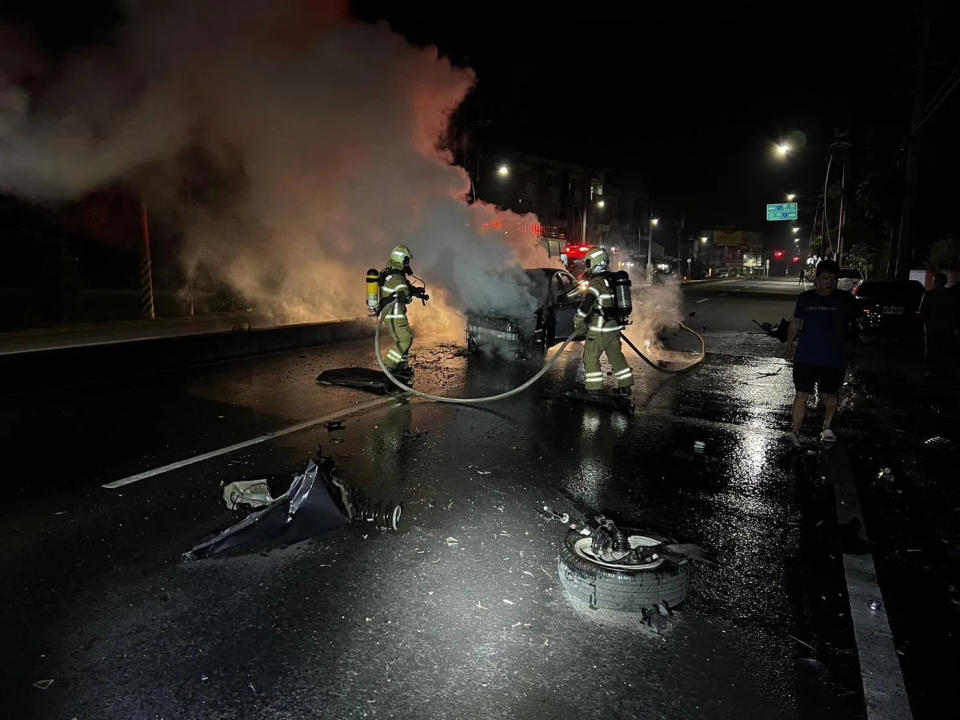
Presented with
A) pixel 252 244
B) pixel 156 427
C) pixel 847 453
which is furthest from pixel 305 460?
pixel 252 244

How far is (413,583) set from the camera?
354cm

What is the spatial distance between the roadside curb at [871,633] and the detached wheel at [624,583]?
0.86 meters

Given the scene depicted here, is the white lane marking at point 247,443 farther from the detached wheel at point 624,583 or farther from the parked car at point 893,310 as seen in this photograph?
the parked car at point 893,310

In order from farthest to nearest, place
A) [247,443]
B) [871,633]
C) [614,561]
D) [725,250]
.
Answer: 1. [725,250]
2. [247,443]
3. [614,561]
4. [871,633]

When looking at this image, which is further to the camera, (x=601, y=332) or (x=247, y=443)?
(x=601, y=332)

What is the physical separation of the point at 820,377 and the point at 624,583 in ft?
13.4

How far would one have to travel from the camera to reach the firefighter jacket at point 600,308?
26.5 feet

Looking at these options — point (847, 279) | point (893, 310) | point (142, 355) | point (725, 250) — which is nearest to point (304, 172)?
point (142, 355)

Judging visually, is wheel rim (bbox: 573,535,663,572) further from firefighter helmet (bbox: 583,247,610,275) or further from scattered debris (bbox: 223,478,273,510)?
firefighter helmet (bbox: 583,247,610,275)

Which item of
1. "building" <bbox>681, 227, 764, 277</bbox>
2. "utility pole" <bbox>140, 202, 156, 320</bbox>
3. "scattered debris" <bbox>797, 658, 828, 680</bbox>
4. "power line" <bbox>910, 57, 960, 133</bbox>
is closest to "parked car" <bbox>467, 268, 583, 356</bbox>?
"scattered debris" <bbox>797, 658, 828, 680</bbox>

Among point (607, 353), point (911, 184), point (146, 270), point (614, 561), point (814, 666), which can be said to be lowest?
point (814, 666)

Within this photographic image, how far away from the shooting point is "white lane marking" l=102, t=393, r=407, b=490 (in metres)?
5.15

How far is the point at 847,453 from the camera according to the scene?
20.1 ft

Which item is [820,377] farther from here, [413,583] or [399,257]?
[399,257]
